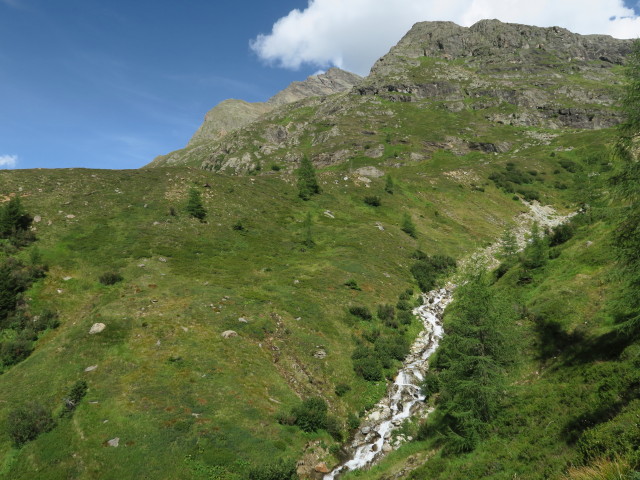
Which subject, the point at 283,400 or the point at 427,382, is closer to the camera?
the point at 283,400

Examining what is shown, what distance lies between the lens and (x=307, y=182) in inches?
2904

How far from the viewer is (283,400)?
24062 millimetres

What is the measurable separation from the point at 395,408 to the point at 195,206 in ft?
140

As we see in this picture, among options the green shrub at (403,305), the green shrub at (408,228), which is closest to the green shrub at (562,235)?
the green shrub at (403,305)

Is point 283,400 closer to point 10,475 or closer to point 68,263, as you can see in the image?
point 10,475

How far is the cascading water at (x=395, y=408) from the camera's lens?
21422mm

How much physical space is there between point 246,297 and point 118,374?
14003 mm

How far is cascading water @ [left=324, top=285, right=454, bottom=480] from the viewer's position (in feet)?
70.3

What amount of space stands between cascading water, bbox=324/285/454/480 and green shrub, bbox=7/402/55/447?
675 inches

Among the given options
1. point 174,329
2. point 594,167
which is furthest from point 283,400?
point 594,167

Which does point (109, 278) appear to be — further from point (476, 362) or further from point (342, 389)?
point (476, 362)

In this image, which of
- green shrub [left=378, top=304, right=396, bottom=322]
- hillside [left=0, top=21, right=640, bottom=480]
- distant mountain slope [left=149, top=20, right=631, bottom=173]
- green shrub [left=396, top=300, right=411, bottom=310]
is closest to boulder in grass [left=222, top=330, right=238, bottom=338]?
hillside [left=0, top=21, right=640, bottom=480]

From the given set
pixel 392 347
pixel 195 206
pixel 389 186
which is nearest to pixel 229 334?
pixel 392 347

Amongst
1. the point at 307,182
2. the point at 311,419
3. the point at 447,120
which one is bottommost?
the point at 311,419
